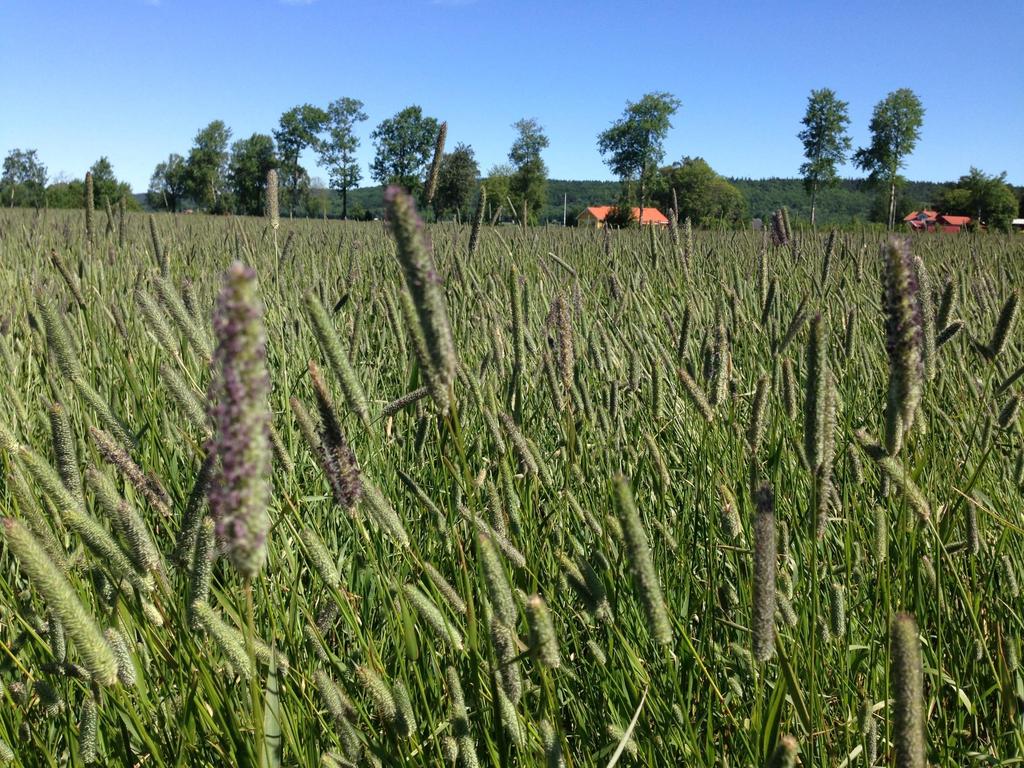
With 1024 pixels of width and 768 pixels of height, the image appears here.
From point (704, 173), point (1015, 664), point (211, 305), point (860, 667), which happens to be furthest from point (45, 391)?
point (704, 173)

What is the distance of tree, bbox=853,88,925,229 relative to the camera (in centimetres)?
5494

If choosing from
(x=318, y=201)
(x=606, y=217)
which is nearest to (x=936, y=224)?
(x=606, y=217)

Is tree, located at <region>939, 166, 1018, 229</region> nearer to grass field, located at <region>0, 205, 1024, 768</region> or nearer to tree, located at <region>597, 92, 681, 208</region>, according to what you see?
tree, located at <region>597, 92, 681, 208</region>

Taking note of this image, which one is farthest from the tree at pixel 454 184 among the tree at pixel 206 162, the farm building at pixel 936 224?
the tree at pixel 206 162

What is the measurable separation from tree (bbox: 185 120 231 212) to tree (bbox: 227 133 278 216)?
182 centimetres

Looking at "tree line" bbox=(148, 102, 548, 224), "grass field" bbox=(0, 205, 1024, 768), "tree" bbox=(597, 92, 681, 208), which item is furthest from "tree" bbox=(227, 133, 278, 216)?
"grass field" bbox=(0, 205, 1024, 768)

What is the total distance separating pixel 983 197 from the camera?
5569 cm

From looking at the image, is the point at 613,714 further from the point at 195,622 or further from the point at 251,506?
the point at 251,506

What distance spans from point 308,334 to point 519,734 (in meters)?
2.13

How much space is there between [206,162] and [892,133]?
6651 centimetres

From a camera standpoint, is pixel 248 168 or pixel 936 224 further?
pixel 248 168

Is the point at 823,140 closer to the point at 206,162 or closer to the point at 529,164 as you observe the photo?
the point at 529,164

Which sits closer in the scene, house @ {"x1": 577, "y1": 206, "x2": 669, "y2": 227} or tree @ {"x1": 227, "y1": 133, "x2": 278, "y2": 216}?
house @ {"x1": 577, "y1": 206, "x2": 669, "y2": 227}

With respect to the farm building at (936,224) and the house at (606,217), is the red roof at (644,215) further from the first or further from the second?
the farm building at (936,224)
